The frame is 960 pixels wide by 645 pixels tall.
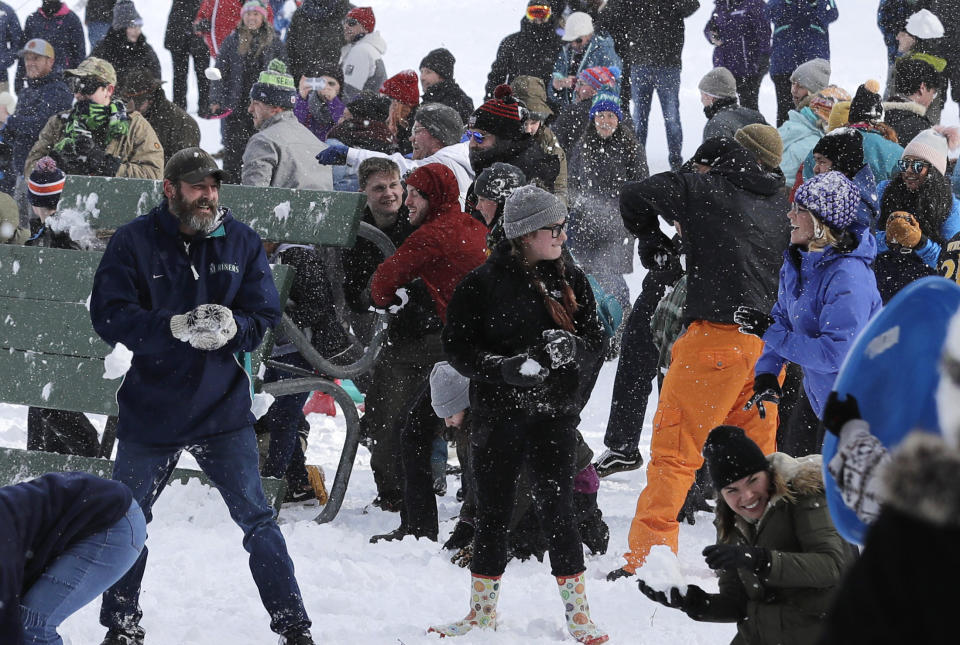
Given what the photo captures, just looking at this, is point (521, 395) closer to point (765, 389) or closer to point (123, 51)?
point (765, 389)

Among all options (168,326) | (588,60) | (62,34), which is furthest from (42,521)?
(62,34)

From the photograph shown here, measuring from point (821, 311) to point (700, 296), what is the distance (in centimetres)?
69

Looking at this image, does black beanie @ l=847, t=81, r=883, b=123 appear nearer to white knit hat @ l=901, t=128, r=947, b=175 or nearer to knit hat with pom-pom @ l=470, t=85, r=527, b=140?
white knit hat @ l=901, t=128, r=947, b=175

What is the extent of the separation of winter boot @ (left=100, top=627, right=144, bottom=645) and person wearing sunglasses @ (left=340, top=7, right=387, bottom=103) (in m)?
7.14

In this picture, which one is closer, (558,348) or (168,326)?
(168,326)

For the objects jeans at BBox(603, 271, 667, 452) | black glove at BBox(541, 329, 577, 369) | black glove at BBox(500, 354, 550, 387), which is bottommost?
jeans at BBox(603, 271, 667, 452)

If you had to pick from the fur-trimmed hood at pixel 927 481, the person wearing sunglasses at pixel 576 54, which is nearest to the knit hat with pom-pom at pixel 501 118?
the person wearing sunglasses at pixel 576 54

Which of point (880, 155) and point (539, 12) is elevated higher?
point (539, 12)

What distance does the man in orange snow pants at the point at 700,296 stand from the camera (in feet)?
17.2

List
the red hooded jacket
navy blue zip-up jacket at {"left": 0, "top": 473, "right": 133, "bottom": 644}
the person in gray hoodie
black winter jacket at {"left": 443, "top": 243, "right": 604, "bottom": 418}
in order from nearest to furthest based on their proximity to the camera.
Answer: navy blue zip-up jacket at {"left": 0, "top": 473, "right": 133, "bottom": 644} → black winter jacket at {"left": 443, "top": 243, "right": 604, "bottom": 418} → the red hooded jacket → the person in gray hoodie

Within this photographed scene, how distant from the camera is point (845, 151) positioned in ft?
21.3

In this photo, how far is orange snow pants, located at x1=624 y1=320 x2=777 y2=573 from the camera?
17.2 ft

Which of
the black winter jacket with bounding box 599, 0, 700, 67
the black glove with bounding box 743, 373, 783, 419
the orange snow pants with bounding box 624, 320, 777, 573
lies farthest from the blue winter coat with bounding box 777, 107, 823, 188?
the black glove with bounding box 743, 373, 783, 419

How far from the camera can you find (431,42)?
17875 millimetres
